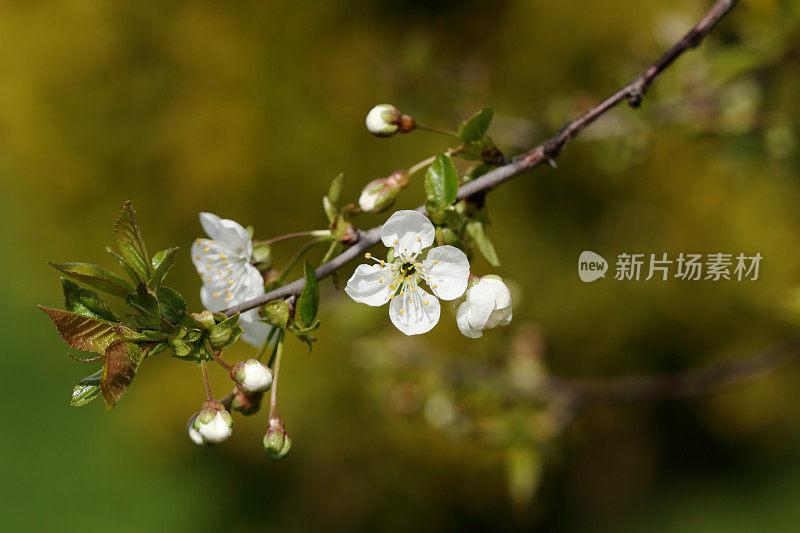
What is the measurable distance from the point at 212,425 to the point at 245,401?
0.06 meters

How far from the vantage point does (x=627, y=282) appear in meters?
2.26

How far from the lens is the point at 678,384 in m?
1.54

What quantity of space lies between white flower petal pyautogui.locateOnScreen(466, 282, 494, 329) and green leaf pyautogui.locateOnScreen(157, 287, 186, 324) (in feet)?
0.94

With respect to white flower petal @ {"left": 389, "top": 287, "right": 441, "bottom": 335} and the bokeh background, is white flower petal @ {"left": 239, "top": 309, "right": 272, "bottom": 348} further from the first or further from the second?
the bokeh background

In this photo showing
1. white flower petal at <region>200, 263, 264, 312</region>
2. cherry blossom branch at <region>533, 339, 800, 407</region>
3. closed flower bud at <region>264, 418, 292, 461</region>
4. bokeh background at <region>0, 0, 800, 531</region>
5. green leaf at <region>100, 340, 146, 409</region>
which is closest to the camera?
green leaf at <region>100, 340, 146, 409</region>

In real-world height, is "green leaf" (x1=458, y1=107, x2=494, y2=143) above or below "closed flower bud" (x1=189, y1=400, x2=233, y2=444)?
above

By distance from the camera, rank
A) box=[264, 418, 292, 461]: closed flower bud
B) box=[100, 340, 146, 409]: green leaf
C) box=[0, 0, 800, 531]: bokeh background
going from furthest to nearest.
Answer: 1. box=[0, 0, 800, 531]: bokeh background
2. box=[264, 418, 292, 461]: closed flower bud
3. box=[100, 340, 146, 409]: green leaf

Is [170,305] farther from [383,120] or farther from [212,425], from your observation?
[383,120]

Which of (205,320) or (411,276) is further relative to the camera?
(411,276)

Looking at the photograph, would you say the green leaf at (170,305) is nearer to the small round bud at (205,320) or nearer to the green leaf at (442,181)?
the small round bud at (205,320)

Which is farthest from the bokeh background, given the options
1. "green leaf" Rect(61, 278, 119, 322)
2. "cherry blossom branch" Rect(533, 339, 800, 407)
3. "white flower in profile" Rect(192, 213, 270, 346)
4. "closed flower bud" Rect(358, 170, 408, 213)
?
"green leaf" Rect(61, 278, 119, 322)

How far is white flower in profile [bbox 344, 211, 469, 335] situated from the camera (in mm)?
651

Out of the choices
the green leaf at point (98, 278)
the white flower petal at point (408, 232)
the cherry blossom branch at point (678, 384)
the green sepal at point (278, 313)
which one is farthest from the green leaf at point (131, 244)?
the cherry blossom branch at point (678, 384)

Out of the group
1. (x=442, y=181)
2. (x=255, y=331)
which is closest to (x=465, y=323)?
(x=442, y=181)
